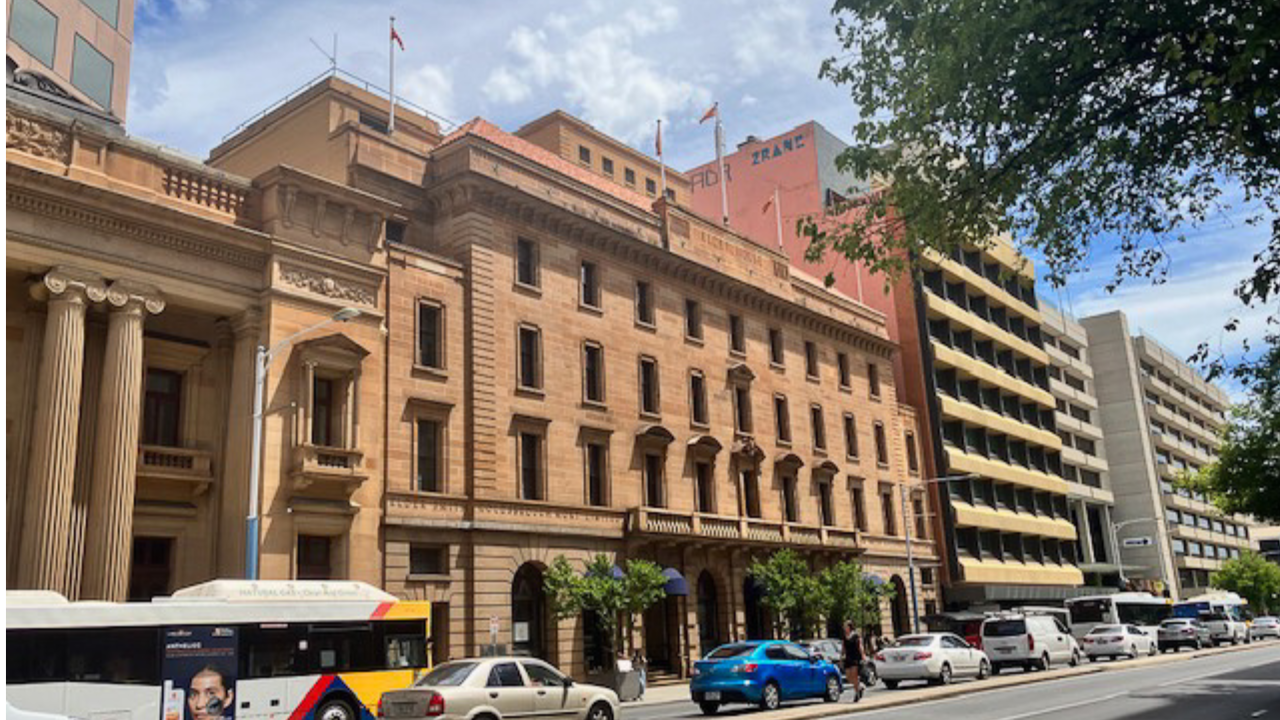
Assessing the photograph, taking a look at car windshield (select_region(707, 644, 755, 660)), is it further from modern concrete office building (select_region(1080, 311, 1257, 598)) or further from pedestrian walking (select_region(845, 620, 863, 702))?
modern concrete office building (select_region(1080, 311, 1257, 598))

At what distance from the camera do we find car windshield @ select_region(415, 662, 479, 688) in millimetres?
17688

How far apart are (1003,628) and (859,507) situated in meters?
19.1

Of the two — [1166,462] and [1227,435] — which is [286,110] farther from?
[1166,462]

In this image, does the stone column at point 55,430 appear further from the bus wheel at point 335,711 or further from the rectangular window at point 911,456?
the rectangular window at point 911,456

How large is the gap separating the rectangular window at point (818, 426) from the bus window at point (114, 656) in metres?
40.0

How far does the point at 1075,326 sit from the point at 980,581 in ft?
141

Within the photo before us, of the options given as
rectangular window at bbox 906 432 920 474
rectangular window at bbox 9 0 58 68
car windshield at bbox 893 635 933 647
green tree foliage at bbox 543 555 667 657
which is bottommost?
car windshield at bbox 893 635 933 647

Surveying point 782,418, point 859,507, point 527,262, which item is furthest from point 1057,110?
point 859,507

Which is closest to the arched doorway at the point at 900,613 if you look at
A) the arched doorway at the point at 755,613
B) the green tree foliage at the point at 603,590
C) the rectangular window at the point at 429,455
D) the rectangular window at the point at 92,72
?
the arched doorway at the point at 755,613

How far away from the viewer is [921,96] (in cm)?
1258

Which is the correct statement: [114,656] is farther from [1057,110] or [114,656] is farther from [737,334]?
[737,334]

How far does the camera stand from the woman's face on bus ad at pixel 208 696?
1766cm

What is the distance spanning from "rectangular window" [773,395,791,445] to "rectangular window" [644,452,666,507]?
9936mm

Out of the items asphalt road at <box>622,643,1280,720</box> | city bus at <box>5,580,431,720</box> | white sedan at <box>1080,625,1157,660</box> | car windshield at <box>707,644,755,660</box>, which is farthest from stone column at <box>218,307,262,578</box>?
white sedan at <box>1080,625,1157,660</box>
